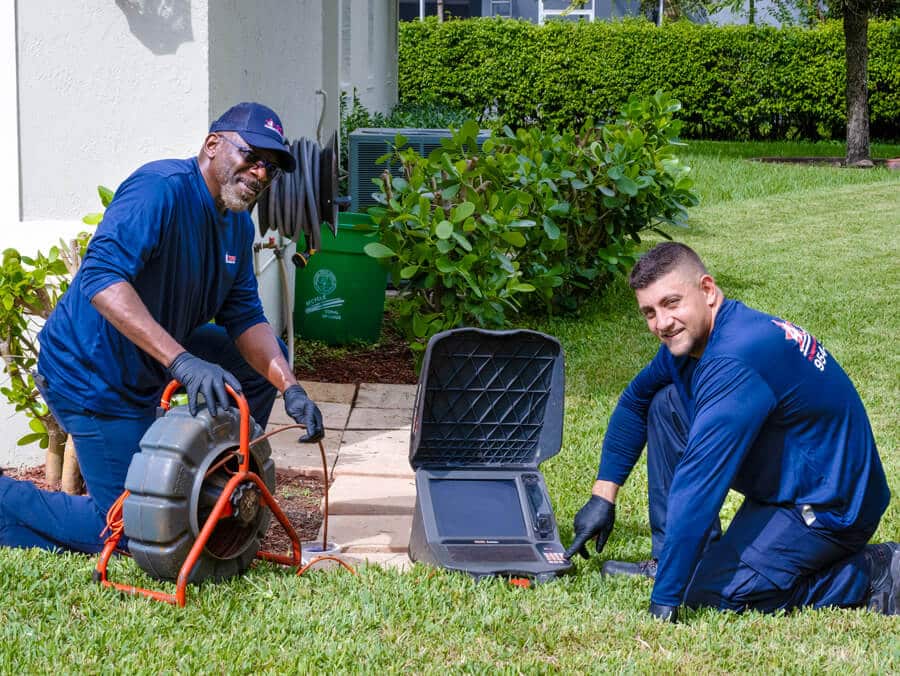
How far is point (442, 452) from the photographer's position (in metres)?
4.55

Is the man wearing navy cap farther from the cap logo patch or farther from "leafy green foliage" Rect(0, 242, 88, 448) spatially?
"leafy green foliage" Rect(0, 242, 88, 448)

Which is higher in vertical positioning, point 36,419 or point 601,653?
point 36,419

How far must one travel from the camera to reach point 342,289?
7547 millimetres

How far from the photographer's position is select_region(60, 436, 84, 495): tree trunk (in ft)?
15.8

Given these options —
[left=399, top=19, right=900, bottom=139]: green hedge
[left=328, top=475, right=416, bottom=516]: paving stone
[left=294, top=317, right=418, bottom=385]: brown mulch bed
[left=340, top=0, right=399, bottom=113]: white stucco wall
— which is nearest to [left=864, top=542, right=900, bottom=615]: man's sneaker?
[left=328, top=475, right=416, bottom=516]: paving stone

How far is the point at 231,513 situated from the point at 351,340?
165 inches

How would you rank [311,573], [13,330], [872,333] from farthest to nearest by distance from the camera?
[872,333], [13,330], [311,573]

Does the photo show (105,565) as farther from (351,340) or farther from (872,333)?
(872,333)

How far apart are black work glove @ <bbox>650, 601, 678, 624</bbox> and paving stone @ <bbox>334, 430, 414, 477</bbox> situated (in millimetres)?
1919

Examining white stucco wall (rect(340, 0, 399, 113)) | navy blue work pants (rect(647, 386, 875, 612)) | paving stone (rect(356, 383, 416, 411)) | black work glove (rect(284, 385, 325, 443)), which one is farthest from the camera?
white stucco wall (rect(340, 0, 399, 113))

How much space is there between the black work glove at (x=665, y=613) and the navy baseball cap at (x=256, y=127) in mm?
1930

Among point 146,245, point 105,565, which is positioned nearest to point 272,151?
point 146,245

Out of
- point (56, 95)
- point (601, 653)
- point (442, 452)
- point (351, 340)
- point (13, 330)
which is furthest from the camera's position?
point (351, 340)

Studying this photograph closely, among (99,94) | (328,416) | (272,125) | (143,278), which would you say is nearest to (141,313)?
(143,278)
